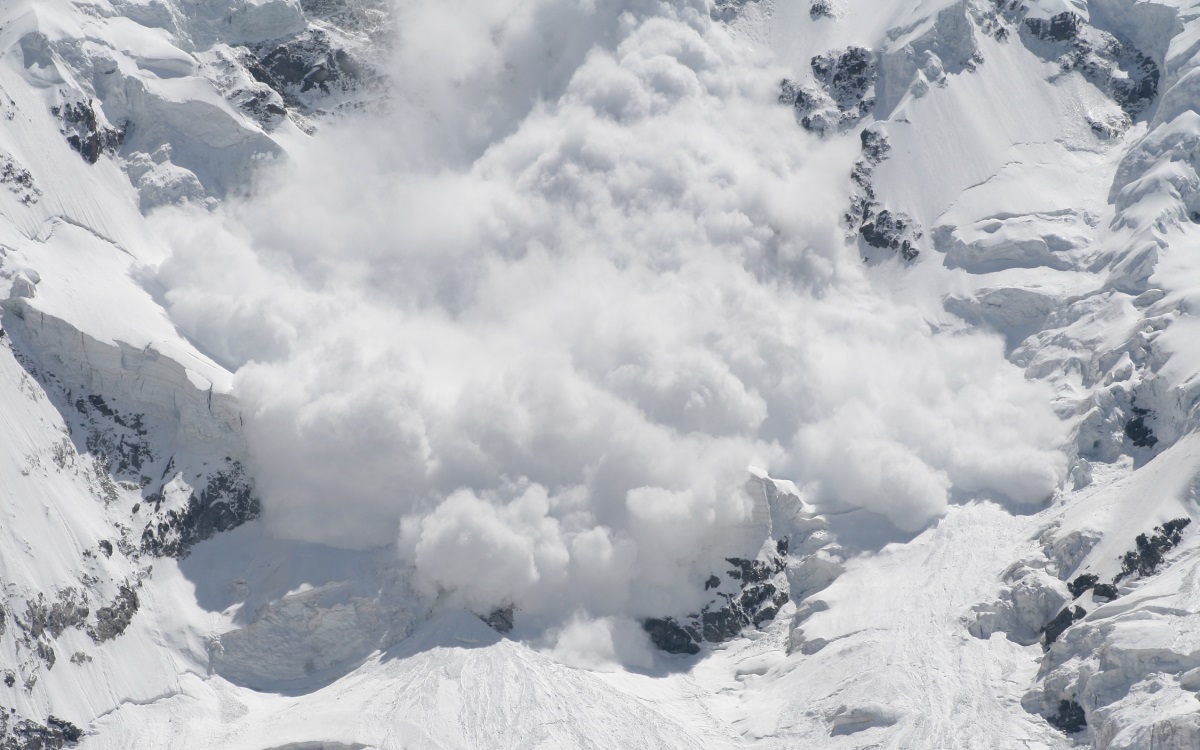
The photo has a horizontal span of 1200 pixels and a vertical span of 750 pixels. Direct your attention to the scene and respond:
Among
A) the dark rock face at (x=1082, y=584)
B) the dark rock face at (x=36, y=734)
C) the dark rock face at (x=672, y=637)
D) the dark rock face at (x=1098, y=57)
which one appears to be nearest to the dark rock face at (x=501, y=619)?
the dark rock face at (x=672, y=637)

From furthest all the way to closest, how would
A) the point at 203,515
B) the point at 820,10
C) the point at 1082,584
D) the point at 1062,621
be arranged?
the point at 820,10 → the point at 203,515 → the point at 1082,584 → the point at 1062,621

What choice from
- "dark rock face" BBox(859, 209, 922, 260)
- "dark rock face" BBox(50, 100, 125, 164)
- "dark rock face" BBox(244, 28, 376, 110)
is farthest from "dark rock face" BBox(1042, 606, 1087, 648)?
"dark rock face" BBox(50, 100, 125, 164)

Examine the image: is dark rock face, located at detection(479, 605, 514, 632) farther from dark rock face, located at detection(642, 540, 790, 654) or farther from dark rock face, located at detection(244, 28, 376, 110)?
dark rock face, located at detection(244, 28, 376, 110)

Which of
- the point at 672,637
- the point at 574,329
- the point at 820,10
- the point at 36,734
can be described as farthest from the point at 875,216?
the point at 36,734

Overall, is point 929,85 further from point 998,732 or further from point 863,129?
point 998,732

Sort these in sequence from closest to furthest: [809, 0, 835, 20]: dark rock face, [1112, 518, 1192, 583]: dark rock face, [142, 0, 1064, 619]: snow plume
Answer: [1112, 518, 1192, 583]: dark rock face < [142, 0, 1064, 619]: snow plume < [809, 0, 835, 20]: dark rock face

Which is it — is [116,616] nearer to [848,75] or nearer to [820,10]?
[848,75]
